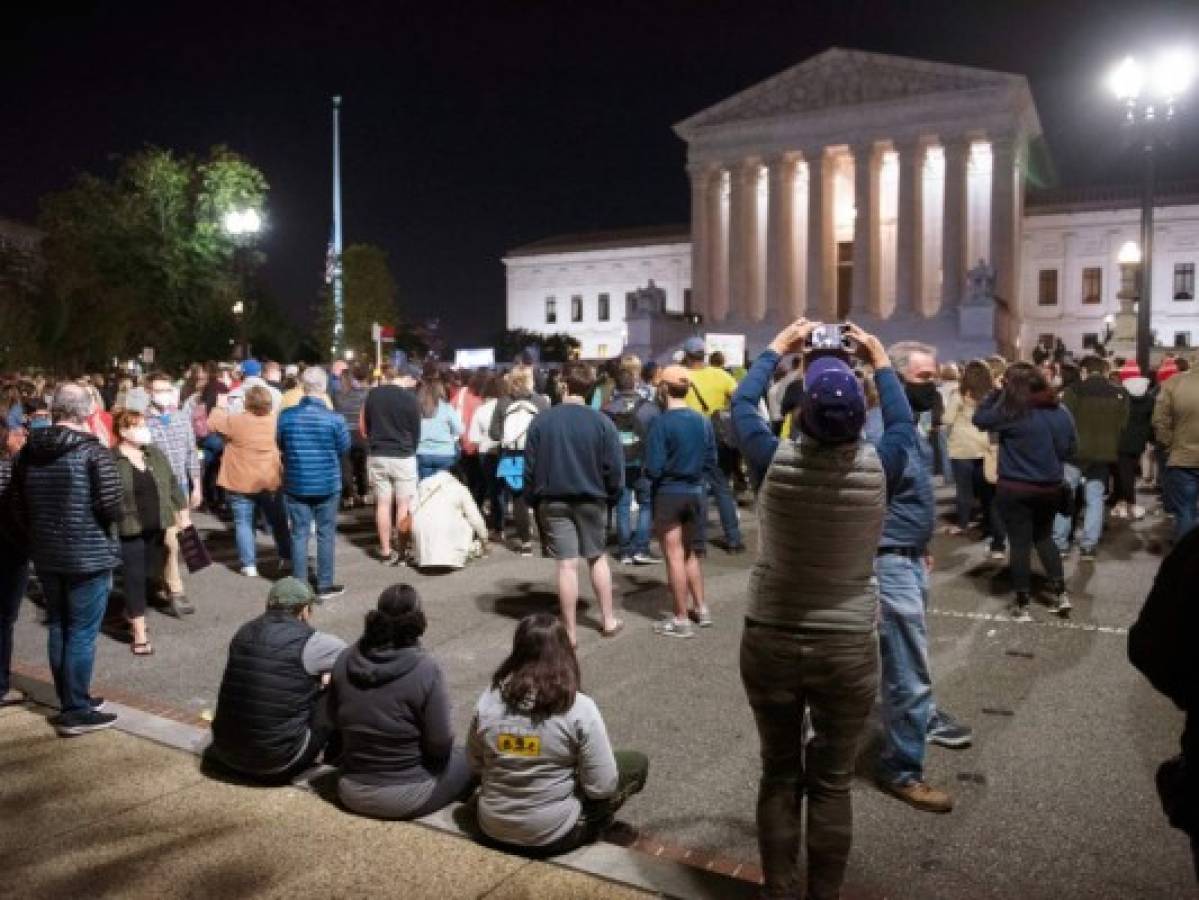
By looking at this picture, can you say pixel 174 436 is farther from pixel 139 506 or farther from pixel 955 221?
pixel 955 221

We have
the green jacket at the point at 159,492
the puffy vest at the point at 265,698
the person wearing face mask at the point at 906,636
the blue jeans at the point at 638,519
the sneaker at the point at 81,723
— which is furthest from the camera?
the blue jeans at the point at 638,519

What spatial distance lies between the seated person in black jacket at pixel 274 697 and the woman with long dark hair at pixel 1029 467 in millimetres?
5489

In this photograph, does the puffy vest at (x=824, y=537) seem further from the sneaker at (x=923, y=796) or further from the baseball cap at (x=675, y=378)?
the baseball cap at (x=675, y=378)

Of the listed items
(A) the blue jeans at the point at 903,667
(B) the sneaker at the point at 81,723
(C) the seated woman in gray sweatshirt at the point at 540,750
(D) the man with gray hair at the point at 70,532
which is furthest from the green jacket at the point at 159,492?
(A) the blue jeans at the point at 903,667

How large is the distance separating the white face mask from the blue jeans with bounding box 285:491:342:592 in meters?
1.53

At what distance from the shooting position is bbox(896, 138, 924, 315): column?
54.6 meters

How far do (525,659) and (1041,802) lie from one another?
8.63 feet

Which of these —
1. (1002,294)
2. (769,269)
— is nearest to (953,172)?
(1002,294)

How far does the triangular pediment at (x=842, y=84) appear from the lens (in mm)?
53219

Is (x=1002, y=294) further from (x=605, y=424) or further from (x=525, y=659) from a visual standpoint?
(x=525, y=659)

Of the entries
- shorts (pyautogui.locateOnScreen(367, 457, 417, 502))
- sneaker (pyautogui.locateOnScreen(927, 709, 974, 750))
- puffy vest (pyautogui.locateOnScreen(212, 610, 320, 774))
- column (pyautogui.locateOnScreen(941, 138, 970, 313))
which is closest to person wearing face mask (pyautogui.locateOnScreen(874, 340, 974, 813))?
sneaker (pyautogui.locateOnScreen(927, 709, 974, 750))

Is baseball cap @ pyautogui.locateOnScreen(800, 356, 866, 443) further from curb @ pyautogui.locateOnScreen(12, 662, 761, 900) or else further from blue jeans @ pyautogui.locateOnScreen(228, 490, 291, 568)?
blue jeans @ pyautogui.locateOnScreen(228, 490, 291, 568)

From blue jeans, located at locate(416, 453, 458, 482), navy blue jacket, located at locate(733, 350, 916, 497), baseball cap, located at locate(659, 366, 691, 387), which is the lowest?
blue jeans, located at locate(416, 453, 458, 482)

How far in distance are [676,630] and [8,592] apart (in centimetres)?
463
